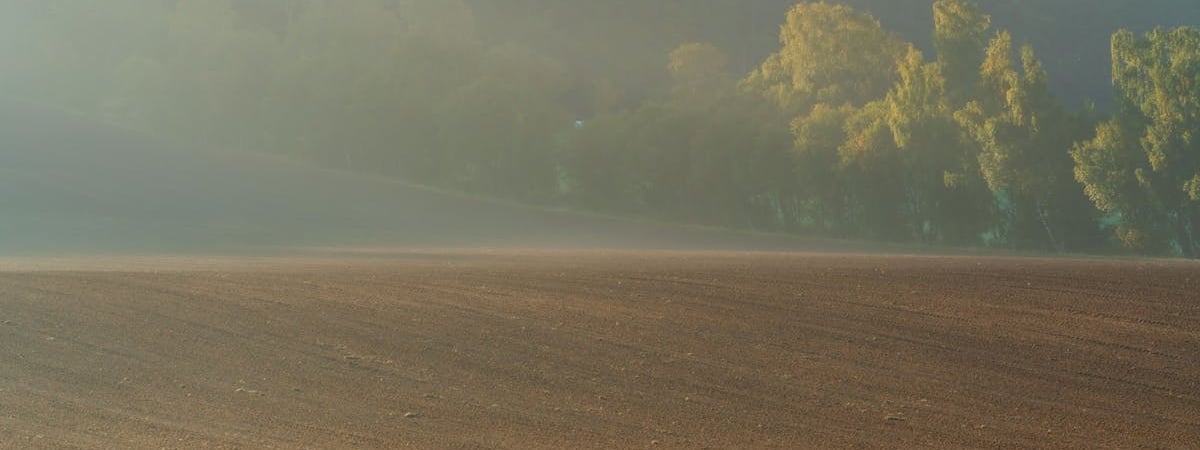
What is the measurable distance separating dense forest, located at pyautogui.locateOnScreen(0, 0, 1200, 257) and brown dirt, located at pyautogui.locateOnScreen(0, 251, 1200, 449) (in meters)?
24.7

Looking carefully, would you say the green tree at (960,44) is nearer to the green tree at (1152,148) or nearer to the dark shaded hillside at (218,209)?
the green tree at (1152,148)

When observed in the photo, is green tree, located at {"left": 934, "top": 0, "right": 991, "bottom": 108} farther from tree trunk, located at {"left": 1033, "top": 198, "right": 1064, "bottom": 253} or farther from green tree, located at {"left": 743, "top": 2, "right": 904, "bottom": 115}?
green tree, located at {"left": 743, "top": 2, "right": 904, "bottom": 115}

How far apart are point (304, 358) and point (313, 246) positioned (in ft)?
102

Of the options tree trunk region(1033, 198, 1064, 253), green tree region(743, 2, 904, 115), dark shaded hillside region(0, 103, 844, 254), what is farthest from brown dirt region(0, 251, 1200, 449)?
green tree region(743, 2, 904, 115)

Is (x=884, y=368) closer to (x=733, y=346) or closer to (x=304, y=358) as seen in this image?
(x=733, y=346)

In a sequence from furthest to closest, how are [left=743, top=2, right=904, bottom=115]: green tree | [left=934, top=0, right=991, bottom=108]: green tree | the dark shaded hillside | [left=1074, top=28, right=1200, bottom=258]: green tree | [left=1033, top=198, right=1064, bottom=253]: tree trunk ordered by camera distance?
[left=743, top=2, right=904, bottom=115]: green tree, [left=934, top=0, right=991, bottom=108]: green tree, [left=1033, top=198, right=1064, bottom=253]: tree trunk, the dark shaded hillside, [left=1074, top=28, right=1200, bottom=258]: green tree

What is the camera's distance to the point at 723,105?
67.9 m

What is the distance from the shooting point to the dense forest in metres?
49.6

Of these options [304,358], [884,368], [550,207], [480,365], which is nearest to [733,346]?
[884,368]

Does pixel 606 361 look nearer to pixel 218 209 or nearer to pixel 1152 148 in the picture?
pixel 1152 148

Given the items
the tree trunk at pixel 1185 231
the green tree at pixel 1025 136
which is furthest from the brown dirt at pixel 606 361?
the green tree at pixel 1025 136

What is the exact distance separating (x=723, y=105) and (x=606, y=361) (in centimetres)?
5099

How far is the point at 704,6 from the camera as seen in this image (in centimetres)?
12675

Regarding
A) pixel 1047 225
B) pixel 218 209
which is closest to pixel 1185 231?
pixel 1047 225
